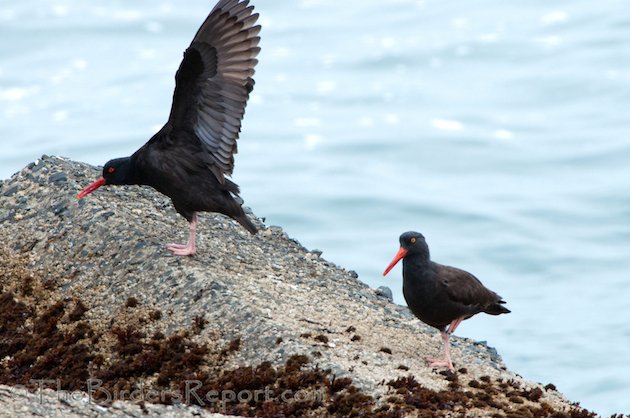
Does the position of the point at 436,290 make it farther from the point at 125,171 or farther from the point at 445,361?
the point at 125,171

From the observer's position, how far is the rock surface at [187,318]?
10648 millimetres

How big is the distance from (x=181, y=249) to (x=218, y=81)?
177cm

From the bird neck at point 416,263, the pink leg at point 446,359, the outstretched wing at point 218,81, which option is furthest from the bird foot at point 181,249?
the pink leg at point 446,359

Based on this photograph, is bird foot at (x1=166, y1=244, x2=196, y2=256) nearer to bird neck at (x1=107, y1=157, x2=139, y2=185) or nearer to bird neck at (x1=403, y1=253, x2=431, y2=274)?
bird neck at (x1=107, y1=157, x2=139, y2=185)

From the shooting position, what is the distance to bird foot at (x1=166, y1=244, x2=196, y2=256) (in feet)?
42.5

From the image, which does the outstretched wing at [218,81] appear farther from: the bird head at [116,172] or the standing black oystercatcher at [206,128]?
the bird head at [116,172]

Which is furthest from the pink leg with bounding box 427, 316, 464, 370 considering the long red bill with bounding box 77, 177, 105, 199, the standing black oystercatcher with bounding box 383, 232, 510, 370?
the long red bill with bounding box 77, 177, 105, 199

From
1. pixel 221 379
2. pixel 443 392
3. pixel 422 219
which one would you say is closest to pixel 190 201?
pixel 221 379

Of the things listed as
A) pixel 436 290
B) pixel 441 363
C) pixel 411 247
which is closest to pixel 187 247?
pixel 411 247

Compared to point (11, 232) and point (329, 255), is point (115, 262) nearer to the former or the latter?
point (11, 232)

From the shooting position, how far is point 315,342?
37.4 feet

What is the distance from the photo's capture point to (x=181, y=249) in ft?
42.7

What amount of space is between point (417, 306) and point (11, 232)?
494 centimetres

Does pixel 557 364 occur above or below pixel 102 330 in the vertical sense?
above
